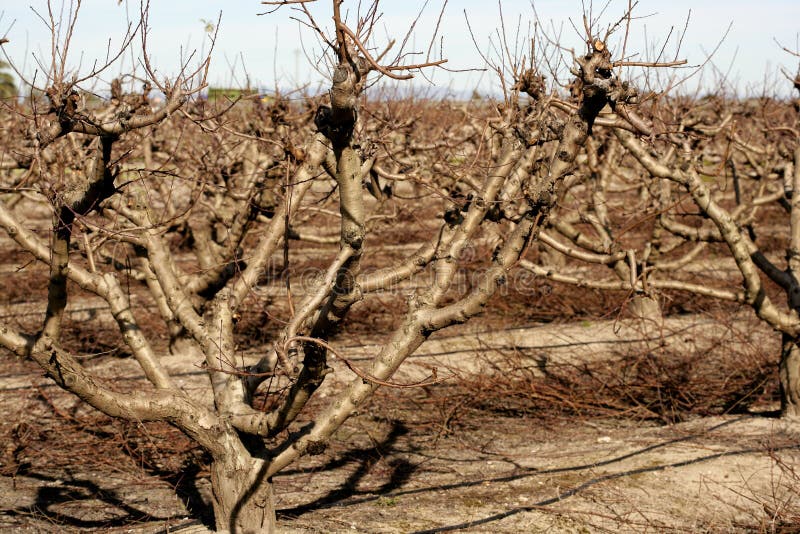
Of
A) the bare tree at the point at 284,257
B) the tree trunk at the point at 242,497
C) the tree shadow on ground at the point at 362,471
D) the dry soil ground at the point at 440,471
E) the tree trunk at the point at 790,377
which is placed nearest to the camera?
the bare tree at the point at 284,257

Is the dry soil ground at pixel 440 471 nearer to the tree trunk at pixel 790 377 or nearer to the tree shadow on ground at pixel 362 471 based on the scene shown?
the tree shadow on ground at pixel 362 471

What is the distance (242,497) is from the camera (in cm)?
423

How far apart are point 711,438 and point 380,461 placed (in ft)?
8.77

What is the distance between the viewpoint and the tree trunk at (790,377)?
632cm

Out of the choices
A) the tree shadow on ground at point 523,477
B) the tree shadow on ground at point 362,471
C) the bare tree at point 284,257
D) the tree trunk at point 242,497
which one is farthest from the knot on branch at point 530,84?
the tree trunk at point 242,497

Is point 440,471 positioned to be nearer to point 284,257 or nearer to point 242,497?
point 242,497

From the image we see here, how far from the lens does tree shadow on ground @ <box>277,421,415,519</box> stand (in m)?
5.22

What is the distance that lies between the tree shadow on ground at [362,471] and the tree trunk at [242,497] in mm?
594

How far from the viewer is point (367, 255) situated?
13461 mm

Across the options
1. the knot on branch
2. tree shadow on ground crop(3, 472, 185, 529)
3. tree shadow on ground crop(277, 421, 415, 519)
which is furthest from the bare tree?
tree shadow on ground crop(3, 472, 185, 529)

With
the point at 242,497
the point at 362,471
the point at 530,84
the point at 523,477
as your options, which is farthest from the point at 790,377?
the point at 242,497

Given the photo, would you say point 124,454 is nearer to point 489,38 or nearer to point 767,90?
point 489,38

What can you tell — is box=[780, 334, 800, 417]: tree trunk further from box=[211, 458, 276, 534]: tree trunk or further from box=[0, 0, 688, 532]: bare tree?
box=[211, 458, 276, 534]: tree trunk

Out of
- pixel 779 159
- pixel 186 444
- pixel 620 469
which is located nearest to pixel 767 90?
pixel 779 159
